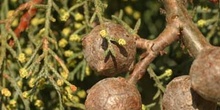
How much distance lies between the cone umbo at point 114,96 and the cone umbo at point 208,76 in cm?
22

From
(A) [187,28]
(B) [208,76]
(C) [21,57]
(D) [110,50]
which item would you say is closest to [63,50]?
(C) [21,57]

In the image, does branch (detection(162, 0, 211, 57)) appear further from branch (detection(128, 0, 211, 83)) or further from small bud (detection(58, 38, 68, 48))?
small bud (detection(58, 38, 68, 48))

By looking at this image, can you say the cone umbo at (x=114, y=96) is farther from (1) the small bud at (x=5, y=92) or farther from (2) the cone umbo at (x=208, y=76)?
(1) the small bud at (x=5, y=92)

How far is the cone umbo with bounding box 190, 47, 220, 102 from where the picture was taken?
1.67 metres

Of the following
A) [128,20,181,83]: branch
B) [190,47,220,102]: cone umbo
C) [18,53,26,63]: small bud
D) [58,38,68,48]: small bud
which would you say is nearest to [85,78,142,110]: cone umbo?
[128,20,181,83]: branch

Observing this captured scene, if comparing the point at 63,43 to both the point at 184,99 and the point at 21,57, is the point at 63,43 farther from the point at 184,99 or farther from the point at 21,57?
the point at 184,99

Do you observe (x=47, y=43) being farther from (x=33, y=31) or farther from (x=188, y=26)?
(x=188, y=26)

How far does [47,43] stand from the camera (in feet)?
7.47

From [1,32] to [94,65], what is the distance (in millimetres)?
675

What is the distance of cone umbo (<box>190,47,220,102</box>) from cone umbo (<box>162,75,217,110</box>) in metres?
0.08

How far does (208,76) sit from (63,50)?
3.51 ft

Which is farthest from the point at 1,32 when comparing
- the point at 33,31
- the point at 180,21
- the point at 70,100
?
the point at 180,21

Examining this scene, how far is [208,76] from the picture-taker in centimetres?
167

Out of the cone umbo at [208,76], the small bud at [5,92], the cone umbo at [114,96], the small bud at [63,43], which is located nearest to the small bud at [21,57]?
the small bud at [5,92]
